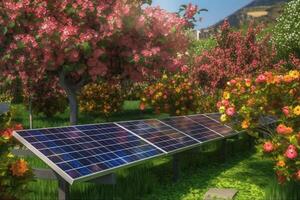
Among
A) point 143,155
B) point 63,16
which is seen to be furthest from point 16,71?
point 143,155

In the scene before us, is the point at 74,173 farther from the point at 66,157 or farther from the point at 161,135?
the point at 161,135

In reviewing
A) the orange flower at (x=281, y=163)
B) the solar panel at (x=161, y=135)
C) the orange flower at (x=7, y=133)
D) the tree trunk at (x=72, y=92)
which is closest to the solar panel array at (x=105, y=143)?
the solar panel at (x=161, y=135)

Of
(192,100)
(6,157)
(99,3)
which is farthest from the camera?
(192,100)

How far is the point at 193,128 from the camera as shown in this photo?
40.8 ft

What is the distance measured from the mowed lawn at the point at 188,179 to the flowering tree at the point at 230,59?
22.5 ft

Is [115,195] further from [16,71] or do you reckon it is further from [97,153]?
[16,71]

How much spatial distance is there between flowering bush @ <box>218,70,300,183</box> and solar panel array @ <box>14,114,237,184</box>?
1428 millimetres

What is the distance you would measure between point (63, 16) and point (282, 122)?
22.0 ft

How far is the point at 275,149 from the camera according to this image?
326 inches

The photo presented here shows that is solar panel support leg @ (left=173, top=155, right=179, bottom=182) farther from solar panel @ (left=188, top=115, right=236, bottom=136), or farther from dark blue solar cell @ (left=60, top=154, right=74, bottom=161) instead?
dark blue solar cell @ (left=60, top=154, right=74, bottom=161)

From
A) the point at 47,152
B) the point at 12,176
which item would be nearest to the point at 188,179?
the point at 47,152

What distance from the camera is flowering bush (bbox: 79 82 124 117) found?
23781mm

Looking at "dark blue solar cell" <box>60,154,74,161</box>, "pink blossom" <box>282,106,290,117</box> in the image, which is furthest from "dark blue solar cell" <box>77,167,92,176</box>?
"pink blossom" <box>282,106,290,117</box>

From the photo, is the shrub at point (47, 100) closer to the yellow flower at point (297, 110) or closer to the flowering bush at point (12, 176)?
the yellow flower at point (297, 110)
